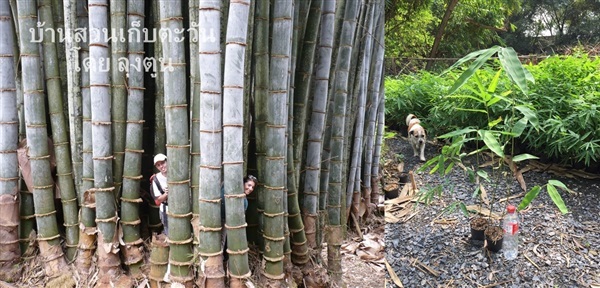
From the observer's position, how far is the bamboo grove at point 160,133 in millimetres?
1279

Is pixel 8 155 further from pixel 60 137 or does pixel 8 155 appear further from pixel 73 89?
pixel 73 89

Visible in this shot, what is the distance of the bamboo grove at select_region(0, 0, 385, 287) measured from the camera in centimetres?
128

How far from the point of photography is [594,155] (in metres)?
2.58

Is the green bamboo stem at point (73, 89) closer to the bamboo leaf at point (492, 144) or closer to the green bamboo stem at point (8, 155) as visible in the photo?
the green bamboo stem at point (8, 155)

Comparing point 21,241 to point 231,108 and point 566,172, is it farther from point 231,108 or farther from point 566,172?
point 566,172

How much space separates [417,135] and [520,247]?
1082 millimetres

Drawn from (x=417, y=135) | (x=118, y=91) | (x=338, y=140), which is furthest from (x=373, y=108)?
(x=118, y=91)

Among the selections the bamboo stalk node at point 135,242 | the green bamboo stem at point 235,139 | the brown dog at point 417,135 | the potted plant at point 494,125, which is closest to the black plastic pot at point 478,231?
the potted plant at point 494,125

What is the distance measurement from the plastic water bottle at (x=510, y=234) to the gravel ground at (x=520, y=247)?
33 mm

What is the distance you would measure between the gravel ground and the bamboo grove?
723mm

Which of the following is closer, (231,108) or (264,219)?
(231,108)

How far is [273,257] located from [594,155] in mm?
2136

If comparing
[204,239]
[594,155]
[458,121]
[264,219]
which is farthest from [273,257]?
[594,155]

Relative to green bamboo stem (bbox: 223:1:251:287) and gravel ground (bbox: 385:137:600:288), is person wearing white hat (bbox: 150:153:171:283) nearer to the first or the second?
green bamboo stem (bbox: 223:1:251:287)
